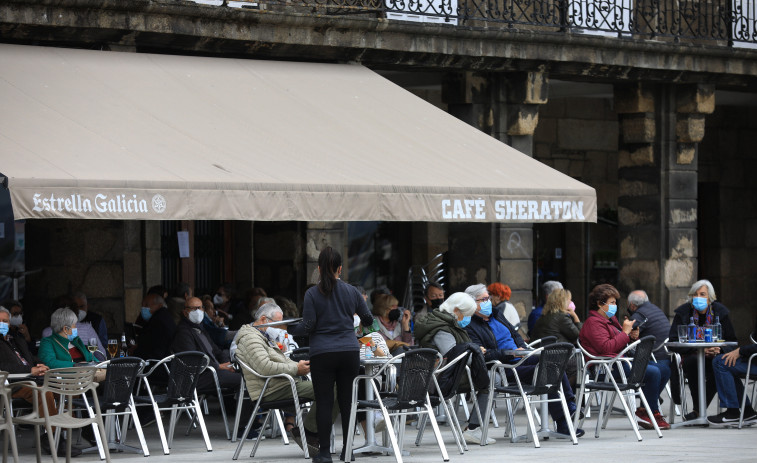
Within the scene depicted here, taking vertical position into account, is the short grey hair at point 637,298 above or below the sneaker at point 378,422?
above

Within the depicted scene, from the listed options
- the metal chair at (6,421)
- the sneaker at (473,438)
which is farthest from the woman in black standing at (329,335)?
the metal chair at (6,421)

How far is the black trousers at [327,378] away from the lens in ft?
33.0

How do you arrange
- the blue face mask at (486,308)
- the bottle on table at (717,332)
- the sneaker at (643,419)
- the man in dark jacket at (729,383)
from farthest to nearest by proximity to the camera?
the bottle on table at (717,332), the man in dark jacket at (729,383), the sneaker at (643,419), the blue face mask at (486,308)

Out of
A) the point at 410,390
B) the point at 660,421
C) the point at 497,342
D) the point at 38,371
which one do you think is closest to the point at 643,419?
the point at 660,421

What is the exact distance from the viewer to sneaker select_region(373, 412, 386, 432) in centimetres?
1089

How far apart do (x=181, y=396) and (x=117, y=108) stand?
2.36 meters

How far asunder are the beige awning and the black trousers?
58.0 inches

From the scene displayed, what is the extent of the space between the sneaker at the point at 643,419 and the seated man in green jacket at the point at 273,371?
122 inches

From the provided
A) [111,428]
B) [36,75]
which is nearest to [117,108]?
[36,75]

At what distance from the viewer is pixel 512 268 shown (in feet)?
53.2

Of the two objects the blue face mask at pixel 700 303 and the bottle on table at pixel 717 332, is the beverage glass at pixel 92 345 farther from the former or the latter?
the bottle on table at pixel 717 332

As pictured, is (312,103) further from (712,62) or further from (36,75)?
(712,62)

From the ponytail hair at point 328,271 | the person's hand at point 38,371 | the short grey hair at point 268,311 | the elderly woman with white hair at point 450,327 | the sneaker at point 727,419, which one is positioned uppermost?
the ponytail hair at point 328,271

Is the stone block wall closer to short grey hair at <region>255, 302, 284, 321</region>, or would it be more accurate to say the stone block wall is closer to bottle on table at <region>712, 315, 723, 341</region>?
bottle on table at <region>712, 315, 723, 341</region>
